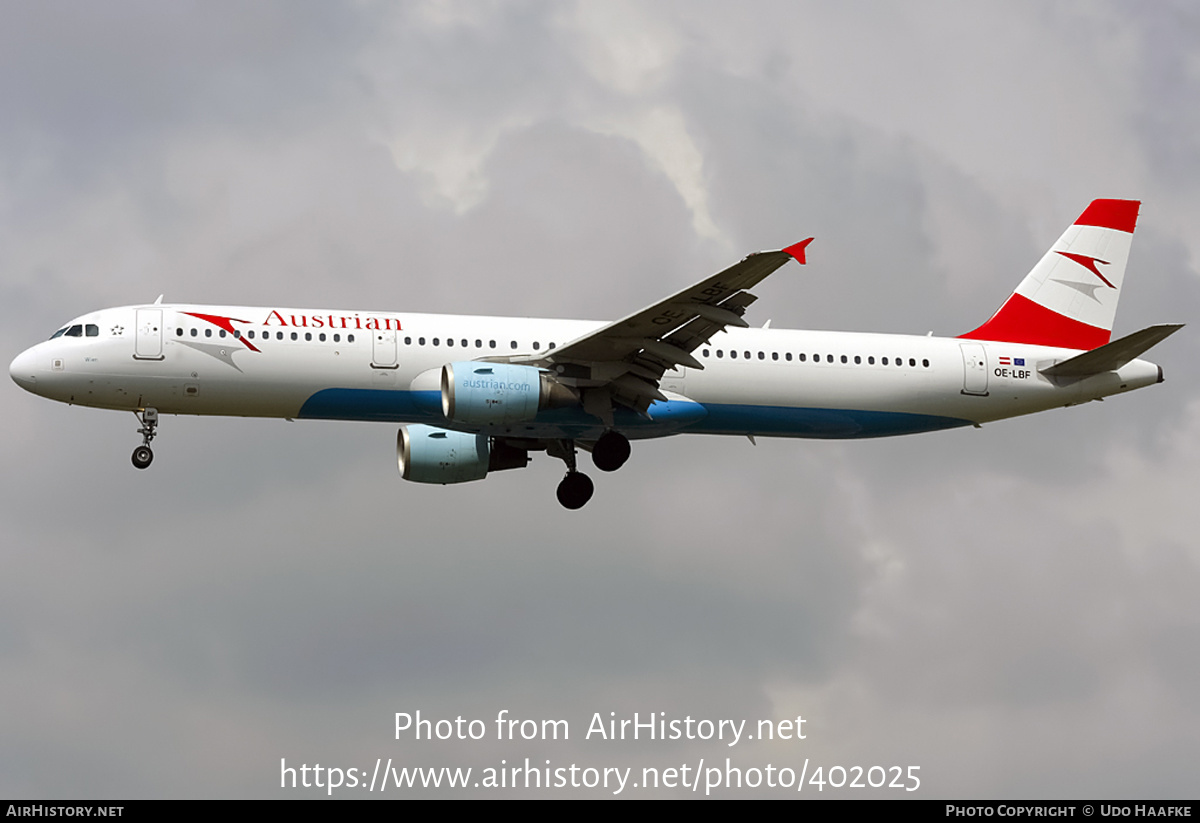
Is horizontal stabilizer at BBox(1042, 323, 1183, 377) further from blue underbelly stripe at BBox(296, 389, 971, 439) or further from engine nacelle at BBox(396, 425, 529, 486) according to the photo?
engine nacelle at BBox(396, 425, 529, 486)

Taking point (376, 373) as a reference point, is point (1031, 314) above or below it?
above

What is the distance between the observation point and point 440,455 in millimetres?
47438

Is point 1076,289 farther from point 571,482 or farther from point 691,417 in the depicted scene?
point 571,482

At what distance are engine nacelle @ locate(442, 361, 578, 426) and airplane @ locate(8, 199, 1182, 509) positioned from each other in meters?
0.04

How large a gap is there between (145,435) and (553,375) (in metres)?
10.4

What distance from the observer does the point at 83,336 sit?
43.4 metres

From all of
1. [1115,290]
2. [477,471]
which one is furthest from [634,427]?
[1115,290]

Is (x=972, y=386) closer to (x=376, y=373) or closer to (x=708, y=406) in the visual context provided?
(x=708, y=406)

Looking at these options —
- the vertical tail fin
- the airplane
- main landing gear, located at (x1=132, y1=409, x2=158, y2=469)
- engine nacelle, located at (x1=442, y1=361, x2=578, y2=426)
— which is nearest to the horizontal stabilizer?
the airplane

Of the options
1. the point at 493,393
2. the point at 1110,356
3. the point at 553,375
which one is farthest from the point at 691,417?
the point at 1110,356

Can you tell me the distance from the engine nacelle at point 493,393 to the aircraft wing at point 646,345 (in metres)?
0.90

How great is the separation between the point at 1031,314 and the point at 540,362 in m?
15.9

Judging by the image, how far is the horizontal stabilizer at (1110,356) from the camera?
4516 cm

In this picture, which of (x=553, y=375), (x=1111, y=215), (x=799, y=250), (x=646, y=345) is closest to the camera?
(x=799, y=250)
